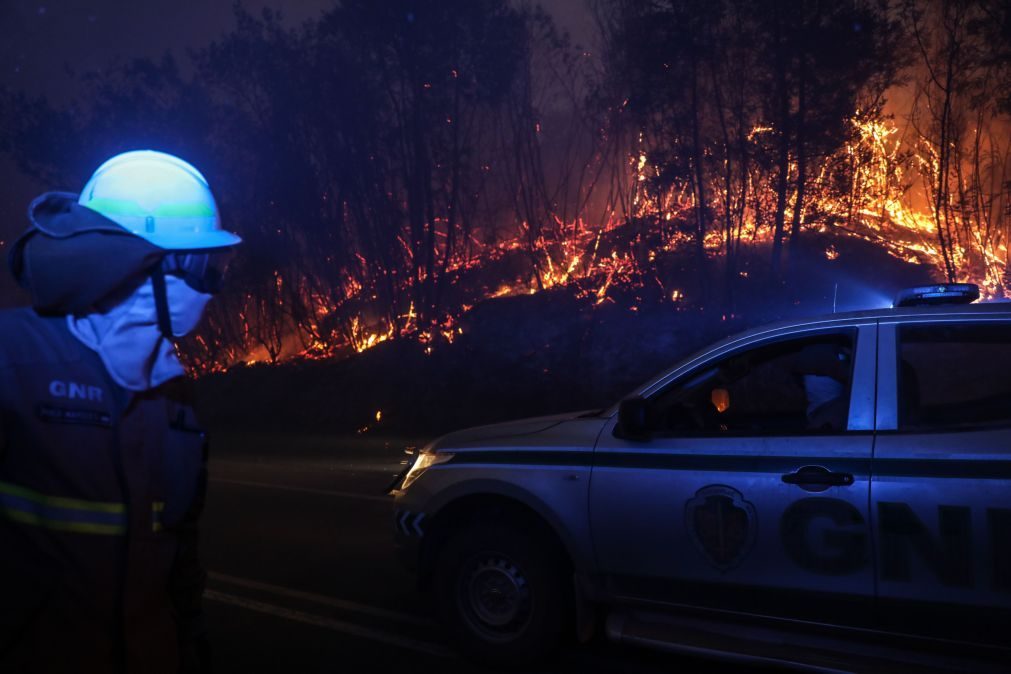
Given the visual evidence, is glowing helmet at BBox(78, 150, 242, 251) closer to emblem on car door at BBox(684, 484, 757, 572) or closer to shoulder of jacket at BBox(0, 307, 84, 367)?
shoulder of jacket at BBox(0, 307, 84, 367)

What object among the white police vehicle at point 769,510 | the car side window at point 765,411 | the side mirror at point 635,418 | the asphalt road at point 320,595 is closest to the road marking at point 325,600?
the asphalt road at point 320,595

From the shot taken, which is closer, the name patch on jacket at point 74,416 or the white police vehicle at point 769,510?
the name patch on jacket at point 74,416

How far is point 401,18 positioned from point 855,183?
39.5 feet

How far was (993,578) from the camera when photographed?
3389 mm

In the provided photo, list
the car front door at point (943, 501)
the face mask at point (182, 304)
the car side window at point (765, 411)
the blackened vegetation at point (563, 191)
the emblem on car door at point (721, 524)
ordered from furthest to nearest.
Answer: the blackened vegetation at point (563, 191)
the car side window at point (765, 411)
the emblem on car door at point (721, 524)
the car front door at point (943, 501)
the face mask at point (182, 304)

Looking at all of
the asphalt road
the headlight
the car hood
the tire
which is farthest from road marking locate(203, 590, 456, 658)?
the car hood

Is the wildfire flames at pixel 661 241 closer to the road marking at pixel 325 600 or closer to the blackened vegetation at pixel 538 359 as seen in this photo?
the blackened vegetation at pixel 538 359

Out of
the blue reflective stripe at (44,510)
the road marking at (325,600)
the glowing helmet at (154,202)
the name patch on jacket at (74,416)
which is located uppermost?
the glowing helmet at (154,202)

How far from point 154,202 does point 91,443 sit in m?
0.61

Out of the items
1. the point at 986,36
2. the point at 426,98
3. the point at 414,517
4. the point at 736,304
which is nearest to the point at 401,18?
the point at 426,98

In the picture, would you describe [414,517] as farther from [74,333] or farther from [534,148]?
[534,148]

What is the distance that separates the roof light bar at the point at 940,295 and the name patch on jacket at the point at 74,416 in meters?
3.75

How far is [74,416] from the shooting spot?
1645 millimetres

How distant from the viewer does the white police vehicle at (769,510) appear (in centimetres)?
352
